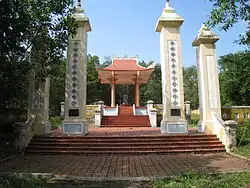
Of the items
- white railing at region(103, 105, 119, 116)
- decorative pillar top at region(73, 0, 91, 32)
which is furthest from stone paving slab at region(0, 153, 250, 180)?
white railing at region(103, 105, 119, 116)

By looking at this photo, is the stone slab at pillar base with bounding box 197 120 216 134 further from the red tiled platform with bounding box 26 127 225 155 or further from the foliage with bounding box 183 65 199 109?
the foliage with bounding box 183 65 199 109

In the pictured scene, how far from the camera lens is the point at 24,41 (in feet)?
20.5

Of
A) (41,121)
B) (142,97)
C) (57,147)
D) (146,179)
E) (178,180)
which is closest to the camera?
(178,180)

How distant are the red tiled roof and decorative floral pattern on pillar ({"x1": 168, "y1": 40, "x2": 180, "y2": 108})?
10.9m

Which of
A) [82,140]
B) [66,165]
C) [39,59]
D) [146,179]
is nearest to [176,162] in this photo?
[146,179]

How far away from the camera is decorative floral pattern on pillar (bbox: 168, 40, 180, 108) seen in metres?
9.50

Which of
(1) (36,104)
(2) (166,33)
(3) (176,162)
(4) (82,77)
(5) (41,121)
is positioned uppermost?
(2) (166,33)

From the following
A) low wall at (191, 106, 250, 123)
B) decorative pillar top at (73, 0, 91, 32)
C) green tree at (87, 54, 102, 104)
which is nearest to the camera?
decorative pillar top at (73, 0, 91, 32)

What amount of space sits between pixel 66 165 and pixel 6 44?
11.0 feet

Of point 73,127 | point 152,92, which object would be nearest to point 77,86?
point 73,127

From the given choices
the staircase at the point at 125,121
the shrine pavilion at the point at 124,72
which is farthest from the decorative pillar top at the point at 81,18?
the shrine pavilion at the point at 124,72

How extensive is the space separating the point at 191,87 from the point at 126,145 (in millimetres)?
35522

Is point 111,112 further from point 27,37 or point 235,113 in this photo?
point 27,37

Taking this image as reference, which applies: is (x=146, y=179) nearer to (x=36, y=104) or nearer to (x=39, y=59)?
(x=39, y=59)
